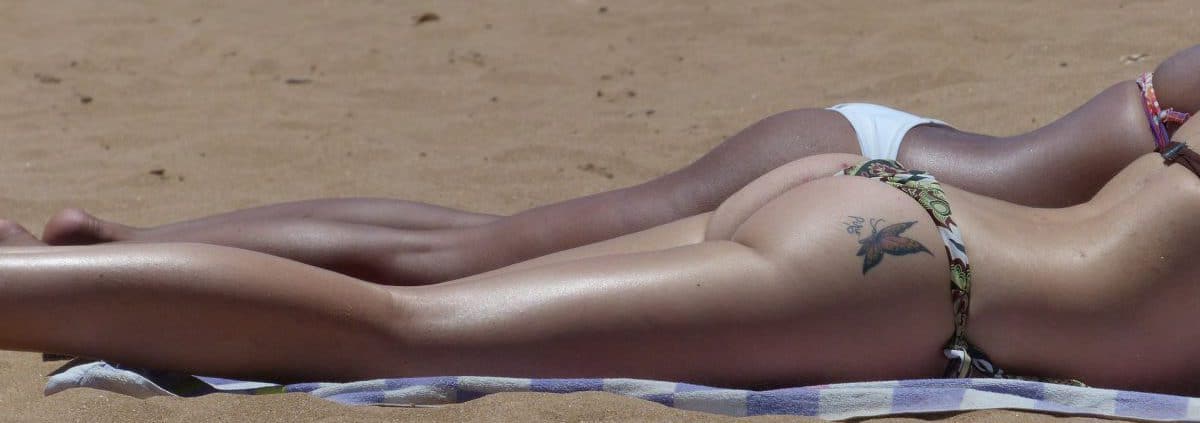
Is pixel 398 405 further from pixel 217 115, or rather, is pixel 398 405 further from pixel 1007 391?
pixel 217 115

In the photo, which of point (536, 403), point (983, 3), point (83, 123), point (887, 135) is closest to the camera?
point (536, 403)

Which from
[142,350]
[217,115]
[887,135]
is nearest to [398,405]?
[142,350]

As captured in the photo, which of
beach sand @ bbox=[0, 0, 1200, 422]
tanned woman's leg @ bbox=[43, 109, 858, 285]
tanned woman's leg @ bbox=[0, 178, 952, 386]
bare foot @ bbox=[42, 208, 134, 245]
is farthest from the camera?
beach sand @ bbox=[0, 0, 1200, 422]

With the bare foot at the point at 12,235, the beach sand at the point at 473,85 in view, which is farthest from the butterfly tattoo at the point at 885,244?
the beach sand at the point at 473,85

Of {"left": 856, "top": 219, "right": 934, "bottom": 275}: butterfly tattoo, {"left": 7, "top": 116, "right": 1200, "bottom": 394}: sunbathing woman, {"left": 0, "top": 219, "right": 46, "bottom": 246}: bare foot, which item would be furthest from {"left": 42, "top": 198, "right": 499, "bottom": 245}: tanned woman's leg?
{"left": 856, "top": 219, "right": 934, "bottom": 275}: butterfly tattoo

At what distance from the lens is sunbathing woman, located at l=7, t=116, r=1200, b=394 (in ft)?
6.63

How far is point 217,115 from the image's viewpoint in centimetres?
536

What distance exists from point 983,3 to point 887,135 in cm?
364

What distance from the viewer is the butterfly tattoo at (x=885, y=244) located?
2.04 metres

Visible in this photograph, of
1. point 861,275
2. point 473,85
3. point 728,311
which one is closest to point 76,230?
point 728,311

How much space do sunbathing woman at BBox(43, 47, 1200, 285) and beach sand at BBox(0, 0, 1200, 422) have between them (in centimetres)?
117

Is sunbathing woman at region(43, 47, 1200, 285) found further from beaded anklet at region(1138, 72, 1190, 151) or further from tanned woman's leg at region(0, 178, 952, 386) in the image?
tanned woman's leg at region(0, 178, 952, 386)

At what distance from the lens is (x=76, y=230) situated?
284 cm

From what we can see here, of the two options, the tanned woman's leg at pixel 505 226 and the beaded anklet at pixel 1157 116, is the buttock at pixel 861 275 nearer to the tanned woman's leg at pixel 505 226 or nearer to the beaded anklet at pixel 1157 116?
the tanned woman's leg at pixel 505 226
